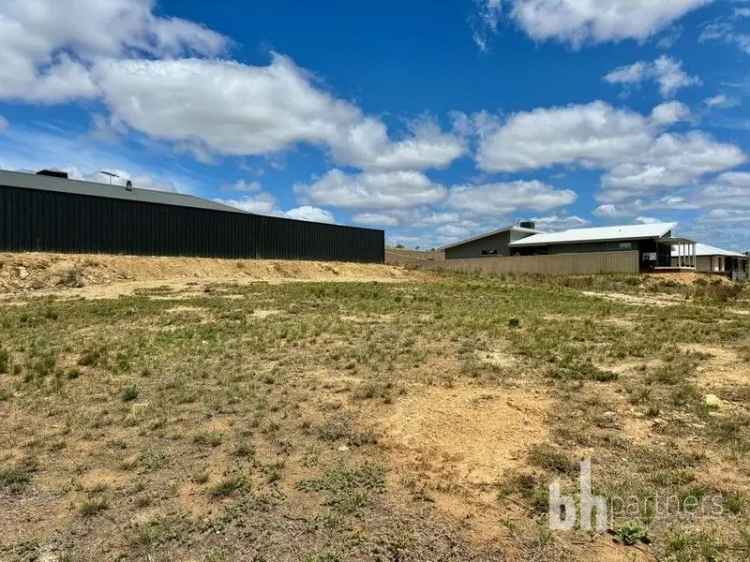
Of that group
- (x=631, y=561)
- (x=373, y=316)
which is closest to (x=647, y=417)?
(x=631, y=561)

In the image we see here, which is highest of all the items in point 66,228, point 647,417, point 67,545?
point 66,228

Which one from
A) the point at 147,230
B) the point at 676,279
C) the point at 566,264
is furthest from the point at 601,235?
the point at 147,230

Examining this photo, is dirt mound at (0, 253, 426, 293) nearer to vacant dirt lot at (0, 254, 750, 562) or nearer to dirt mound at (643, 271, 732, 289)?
vacant dirt lot at (0, 254, 750, 562)

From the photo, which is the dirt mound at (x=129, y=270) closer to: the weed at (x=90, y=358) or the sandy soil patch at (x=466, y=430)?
the weed at (x=90, y=358)

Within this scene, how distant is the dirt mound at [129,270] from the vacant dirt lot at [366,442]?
10401 mm

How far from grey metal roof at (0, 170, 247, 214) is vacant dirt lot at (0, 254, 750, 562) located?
2195 centimetres

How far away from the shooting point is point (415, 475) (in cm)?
393

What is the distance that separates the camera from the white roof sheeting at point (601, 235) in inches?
1437

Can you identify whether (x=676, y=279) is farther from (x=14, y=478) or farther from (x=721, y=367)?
(x=14, y=478)

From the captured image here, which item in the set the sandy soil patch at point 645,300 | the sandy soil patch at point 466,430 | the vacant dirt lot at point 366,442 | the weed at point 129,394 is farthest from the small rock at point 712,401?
the sandy soil patch at point 645,300

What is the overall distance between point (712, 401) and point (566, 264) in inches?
1279

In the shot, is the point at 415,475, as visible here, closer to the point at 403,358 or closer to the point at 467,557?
the point at 467,557

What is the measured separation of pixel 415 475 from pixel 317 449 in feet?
3.00

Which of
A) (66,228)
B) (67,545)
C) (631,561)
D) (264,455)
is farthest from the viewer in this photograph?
(66,228)
